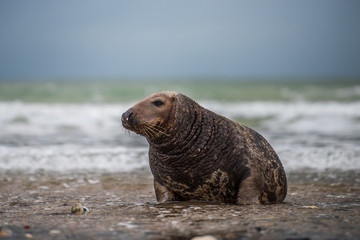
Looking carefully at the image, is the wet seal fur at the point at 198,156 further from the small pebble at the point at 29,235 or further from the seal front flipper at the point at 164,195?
the small pebble at the point at 29,235

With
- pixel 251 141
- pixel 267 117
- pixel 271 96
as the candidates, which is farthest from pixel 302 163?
pixel 271 96

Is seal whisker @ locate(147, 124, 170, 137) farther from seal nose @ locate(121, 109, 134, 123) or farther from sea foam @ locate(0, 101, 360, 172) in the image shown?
sea foam @ locate(0, 101, 360, 172)

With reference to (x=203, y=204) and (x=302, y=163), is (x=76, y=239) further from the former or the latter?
(x=302, y=163)

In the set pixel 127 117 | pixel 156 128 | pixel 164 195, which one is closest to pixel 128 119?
pixel 127 117

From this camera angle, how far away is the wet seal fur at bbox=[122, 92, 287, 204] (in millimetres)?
5801

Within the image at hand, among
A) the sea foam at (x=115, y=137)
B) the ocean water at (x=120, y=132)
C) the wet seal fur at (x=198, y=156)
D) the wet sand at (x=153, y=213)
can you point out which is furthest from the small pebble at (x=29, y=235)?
the sea foam at (x=115, y=137)

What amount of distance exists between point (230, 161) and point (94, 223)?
1943 mm

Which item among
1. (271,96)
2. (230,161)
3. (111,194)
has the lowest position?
(111,194)

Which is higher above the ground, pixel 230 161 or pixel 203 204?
pixel 230 161

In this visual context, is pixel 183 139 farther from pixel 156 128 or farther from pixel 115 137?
pixel 115 137

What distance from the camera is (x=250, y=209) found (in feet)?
17.6

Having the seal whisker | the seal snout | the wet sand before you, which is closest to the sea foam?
the wet sand

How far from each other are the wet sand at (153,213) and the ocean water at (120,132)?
1.16 meters

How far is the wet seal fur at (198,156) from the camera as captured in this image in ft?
19.0
